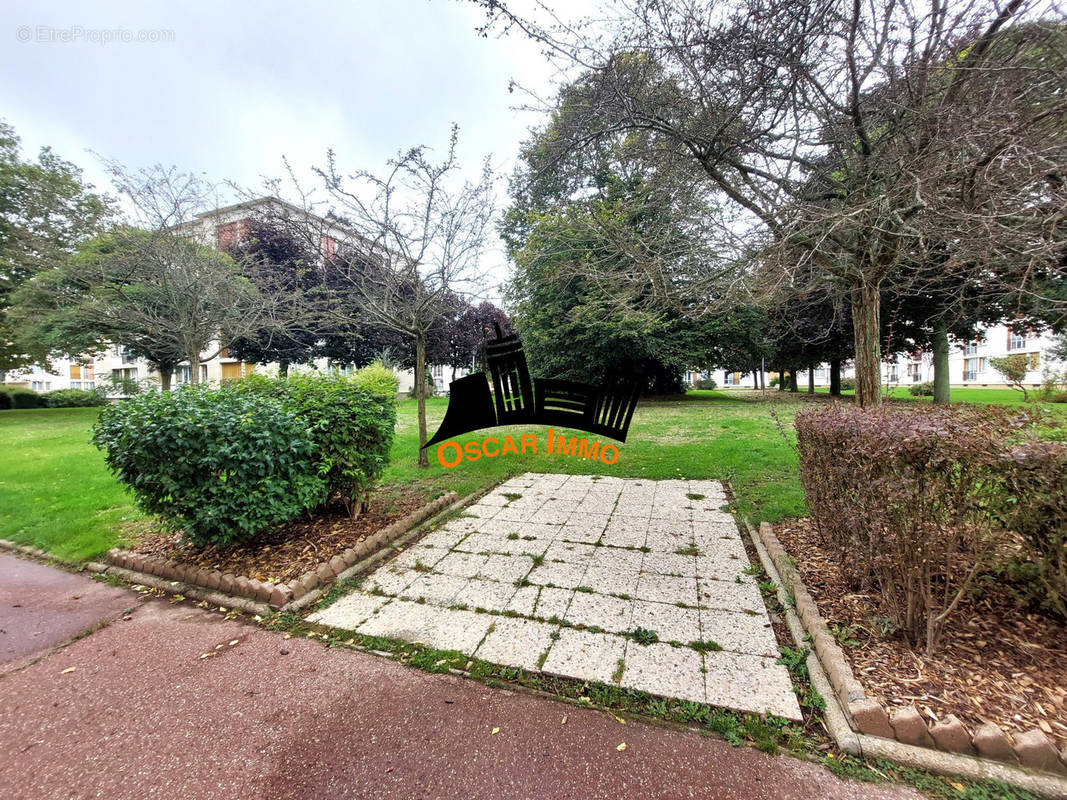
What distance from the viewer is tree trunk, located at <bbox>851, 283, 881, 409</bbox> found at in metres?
4.02

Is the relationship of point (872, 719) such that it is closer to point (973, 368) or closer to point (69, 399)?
point (69, 399)

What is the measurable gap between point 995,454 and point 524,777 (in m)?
2.23

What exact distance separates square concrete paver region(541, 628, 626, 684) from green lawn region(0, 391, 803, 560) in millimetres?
2417

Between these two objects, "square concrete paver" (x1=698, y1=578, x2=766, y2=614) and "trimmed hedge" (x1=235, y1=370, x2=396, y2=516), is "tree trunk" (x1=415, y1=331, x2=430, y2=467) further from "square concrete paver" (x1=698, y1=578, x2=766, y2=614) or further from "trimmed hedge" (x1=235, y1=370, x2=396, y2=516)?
"square concrete paver" (x1=698, y1=578, x2=766, y2=614)

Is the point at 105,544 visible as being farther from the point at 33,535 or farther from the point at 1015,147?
the point at 1015,147

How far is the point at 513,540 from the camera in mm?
3562

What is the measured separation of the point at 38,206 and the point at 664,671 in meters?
22.7

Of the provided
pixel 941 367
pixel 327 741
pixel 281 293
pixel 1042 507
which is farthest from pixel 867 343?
pixel 281 293

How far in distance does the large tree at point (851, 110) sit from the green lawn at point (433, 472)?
1949mm

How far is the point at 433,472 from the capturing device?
5762mm

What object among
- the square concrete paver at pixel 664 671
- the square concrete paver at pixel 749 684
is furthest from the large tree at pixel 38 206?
the square concrete paver at pixel 749 684

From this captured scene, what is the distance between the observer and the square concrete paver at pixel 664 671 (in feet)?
6.02

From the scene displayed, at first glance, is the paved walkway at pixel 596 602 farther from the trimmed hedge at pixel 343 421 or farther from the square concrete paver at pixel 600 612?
the trimmed hedge at pixel 343 421

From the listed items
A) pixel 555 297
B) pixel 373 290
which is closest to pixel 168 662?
pixel 373 290
